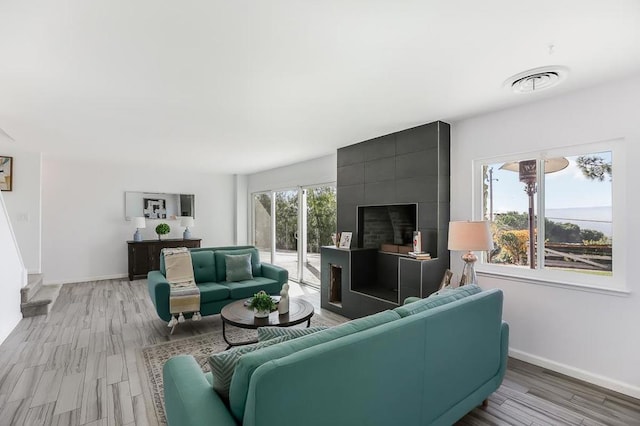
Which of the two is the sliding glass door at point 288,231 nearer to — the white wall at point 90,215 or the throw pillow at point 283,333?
the white wall at point 90,215

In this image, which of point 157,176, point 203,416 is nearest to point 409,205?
point 203,416

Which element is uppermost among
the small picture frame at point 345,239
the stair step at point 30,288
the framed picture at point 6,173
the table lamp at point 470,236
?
the framed picture at point 6,173

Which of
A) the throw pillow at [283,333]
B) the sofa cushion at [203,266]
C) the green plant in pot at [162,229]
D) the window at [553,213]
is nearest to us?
the throw pillow at [283,333]

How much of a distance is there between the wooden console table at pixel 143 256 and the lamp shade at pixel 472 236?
5847mm

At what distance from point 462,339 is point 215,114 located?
301 cm

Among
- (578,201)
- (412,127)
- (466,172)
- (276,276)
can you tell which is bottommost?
(276,276)

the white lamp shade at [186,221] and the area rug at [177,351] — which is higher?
the white lamp shade at [186,221]

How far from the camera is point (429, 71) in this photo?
7.62 feet

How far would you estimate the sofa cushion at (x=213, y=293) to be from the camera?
3811 mm

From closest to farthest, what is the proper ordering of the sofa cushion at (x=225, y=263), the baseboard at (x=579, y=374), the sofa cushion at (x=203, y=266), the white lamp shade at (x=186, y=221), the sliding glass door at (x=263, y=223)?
1. the baseboard at (x=579, y=374)
2. the sofa cushion at (x=203, y=266)
3. the sofa cushion at (x=225, y=263)
4. the white lamp shade at (x=186, y=221)
5. the sliding glass door at (x=263, y=223)

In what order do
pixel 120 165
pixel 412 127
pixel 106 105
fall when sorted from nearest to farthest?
1. pixel 106 105
2. pixel 412 127
3. pixel 120 165

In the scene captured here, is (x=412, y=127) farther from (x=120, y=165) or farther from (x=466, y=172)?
(x=120, y=165)

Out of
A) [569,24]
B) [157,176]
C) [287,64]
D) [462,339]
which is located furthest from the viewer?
[157,176]

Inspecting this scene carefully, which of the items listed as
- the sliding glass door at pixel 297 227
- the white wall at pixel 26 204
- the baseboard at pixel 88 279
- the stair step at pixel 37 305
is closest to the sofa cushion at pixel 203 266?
the stair step at pixel 37 305
